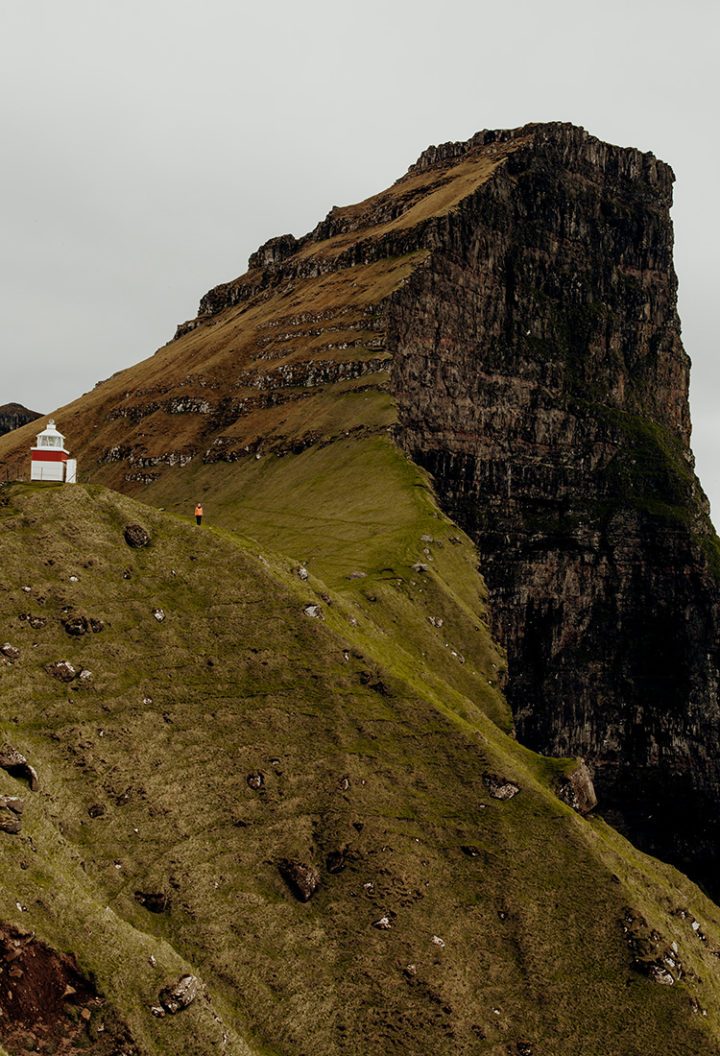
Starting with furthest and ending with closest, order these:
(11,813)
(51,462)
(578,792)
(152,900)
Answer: (578,792) → (51,462) → (152,900) → (11,813)

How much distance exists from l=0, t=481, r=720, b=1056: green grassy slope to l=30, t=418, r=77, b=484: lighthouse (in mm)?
2625

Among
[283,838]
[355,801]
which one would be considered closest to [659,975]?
[355,801]

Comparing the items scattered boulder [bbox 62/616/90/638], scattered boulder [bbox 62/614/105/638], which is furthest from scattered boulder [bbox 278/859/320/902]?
scattered boulder [bbox 62/616/90/638]

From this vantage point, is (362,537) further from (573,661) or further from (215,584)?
(573,661)

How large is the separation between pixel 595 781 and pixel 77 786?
5328 inches

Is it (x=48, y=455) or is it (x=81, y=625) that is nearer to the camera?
(x=81, y=625)

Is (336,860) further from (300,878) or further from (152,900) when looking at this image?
(152,900)

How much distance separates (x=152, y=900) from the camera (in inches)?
2015

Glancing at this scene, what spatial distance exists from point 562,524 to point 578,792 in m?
109

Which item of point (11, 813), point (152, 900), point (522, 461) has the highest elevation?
point (522, 461)

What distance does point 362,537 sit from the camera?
119 m

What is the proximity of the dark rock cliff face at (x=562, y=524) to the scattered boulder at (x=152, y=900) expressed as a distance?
368ft

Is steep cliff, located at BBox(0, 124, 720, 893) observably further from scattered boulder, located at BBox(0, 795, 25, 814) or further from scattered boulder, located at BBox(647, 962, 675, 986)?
scattered boulder, located at BBox(0, 795, 25, 814)

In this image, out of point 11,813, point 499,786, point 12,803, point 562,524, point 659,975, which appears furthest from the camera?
point 562,524
